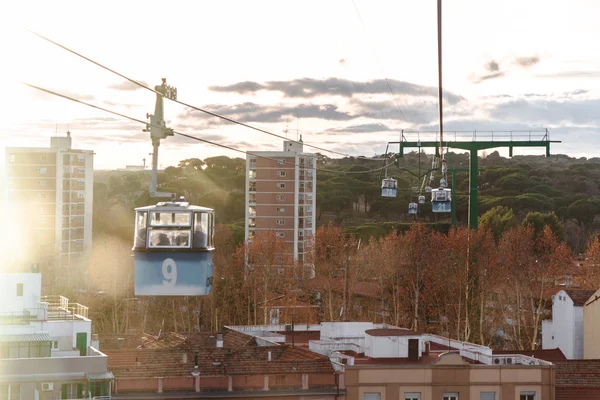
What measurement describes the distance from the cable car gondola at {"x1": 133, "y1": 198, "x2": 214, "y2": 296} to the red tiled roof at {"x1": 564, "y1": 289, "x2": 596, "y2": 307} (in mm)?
34222

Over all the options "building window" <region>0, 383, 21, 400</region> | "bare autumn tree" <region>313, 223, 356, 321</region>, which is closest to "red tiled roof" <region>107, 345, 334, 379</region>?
"building window" <region>0, 383, 21, 400</region>

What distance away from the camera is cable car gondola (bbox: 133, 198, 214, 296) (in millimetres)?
20938

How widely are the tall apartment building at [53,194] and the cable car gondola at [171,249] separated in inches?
3050

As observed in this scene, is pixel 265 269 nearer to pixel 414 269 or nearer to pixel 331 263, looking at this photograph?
pixel 331 263

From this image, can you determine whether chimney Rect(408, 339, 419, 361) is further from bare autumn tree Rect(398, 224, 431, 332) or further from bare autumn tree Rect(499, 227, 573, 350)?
bare autumn tree Rect(398, 224, 431, 332)

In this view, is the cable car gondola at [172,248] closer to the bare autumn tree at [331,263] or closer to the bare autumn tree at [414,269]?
the bare autumn tree at [414,269]

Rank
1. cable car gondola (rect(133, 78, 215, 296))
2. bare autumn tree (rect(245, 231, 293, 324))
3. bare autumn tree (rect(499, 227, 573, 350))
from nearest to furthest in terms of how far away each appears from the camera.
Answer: cable car gondola (rect(133, 78, 215, 296)), bare autumn tree (rect(499, 227, 573, 350)), bare autumn tree (rect(245, 231, 293, 324))

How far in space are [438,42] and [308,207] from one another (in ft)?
283

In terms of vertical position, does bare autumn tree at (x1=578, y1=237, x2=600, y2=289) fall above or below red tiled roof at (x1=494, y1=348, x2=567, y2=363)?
above

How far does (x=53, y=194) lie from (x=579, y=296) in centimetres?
6023

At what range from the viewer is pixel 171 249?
828 inches

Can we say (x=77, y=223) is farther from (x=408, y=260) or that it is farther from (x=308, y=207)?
(x=408, y=260)

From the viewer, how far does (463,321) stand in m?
63.5

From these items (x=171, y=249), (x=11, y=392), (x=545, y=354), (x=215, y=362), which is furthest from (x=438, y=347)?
(x=171, y=249)
